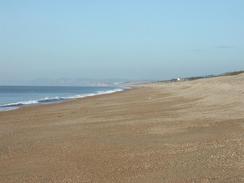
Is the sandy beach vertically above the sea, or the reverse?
the sandy beach

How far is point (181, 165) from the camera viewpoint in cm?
929

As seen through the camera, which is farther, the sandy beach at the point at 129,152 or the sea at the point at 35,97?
the sea at the point at 35,97

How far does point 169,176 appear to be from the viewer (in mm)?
8500

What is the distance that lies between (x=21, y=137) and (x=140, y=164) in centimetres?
619

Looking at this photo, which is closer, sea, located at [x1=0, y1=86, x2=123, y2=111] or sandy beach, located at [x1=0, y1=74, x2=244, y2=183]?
sandy beach, located at [x1=0, y1=74, x2=244, y2=183]

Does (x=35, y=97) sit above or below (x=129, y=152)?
below

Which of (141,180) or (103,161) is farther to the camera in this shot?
(103,161)

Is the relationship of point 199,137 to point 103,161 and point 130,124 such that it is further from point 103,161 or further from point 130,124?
point 130,124

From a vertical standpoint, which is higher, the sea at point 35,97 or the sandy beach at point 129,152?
the sandy beach at point 129,152

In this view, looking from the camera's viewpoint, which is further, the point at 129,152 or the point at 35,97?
the point at 35,97

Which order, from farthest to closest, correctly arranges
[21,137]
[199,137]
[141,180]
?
[21,137] → [199,137] → [141,180]

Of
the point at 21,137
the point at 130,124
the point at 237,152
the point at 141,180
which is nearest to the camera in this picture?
the point at 141,180

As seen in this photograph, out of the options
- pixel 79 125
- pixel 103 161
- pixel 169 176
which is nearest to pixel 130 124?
pixel 79 125

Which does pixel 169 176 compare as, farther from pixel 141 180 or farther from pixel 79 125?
pixel 79 125
